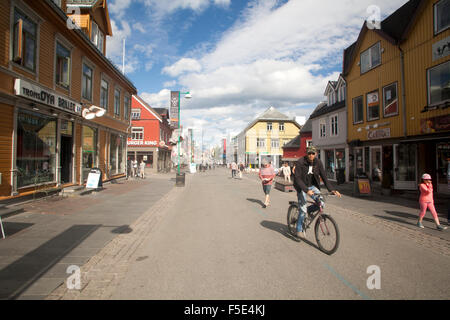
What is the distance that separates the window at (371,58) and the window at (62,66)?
1696 centimetres

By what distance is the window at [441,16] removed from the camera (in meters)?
11.7

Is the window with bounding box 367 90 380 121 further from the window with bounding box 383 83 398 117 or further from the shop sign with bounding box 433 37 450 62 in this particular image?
the shop sign with bounding box 433 37 450 62

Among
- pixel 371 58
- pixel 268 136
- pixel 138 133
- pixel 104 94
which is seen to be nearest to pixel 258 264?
pixel 104 94

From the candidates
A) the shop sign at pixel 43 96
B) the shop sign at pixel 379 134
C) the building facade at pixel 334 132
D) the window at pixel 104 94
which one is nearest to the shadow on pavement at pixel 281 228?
the shop sign at pixel 43 96

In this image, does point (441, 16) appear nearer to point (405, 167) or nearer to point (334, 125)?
point (405, 167)

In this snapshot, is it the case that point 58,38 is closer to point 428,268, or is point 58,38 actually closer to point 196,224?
point 196,224

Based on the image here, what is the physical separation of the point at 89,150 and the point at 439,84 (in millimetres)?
17835

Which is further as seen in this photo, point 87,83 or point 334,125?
point 334,125

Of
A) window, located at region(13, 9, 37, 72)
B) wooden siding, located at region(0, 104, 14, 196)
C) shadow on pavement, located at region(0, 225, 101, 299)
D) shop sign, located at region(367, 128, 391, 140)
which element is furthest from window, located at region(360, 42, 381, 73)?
wooden siding, located at region(0, 104, 14, 196)

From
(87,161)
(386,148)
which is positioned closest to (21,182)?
(87,161)

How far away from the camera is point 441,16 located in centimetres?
1206

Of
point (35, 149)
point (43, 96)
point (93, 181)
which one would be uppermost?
point (43, 96)

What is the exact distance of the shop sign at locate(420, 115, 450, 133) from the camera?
38.0 feet
